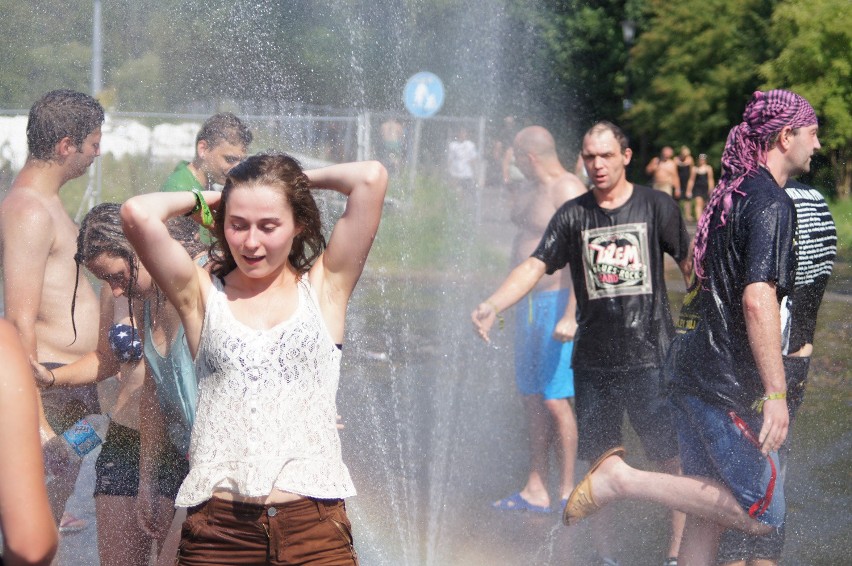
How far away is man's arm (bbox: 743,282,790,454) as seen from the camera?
3463 millimetres

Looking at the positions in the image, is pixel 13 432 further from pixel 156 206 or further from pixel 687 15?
pixel 687 15

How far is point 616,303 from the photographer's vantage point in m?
4.50

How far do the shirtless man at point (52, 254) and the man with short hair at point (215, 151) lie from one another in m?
0.49

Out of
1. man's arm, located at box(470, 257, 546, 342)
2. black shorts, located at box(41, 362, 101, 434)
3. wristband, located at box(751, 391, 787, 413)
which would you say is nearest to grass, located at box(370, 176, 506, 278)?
man's arm, located at box(470, 257, 546, 342)

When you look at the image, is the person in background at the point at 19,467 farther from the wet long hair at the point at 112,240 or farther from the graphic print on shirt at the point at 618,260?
the graphic print on shirt at the point at 618,260

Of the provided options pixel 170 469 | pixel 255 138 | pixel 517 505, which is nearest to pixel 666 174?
pixel 255 138

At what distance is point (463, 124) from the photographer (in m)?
15.7

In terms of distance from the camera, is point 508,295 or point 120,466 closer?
point 120,466

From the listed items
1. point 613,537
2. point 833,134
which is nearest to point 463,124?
point 833,134

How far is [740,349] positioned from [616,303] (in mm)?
933

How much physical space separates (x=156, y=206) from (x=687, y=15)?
1131 inches

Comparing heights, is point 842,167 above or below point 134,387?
above

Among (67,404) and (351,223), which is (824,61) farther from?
(351,223)

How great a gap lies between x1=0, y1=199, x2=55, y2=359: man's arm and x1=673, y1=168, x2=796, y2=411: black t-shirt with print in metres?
2.21
